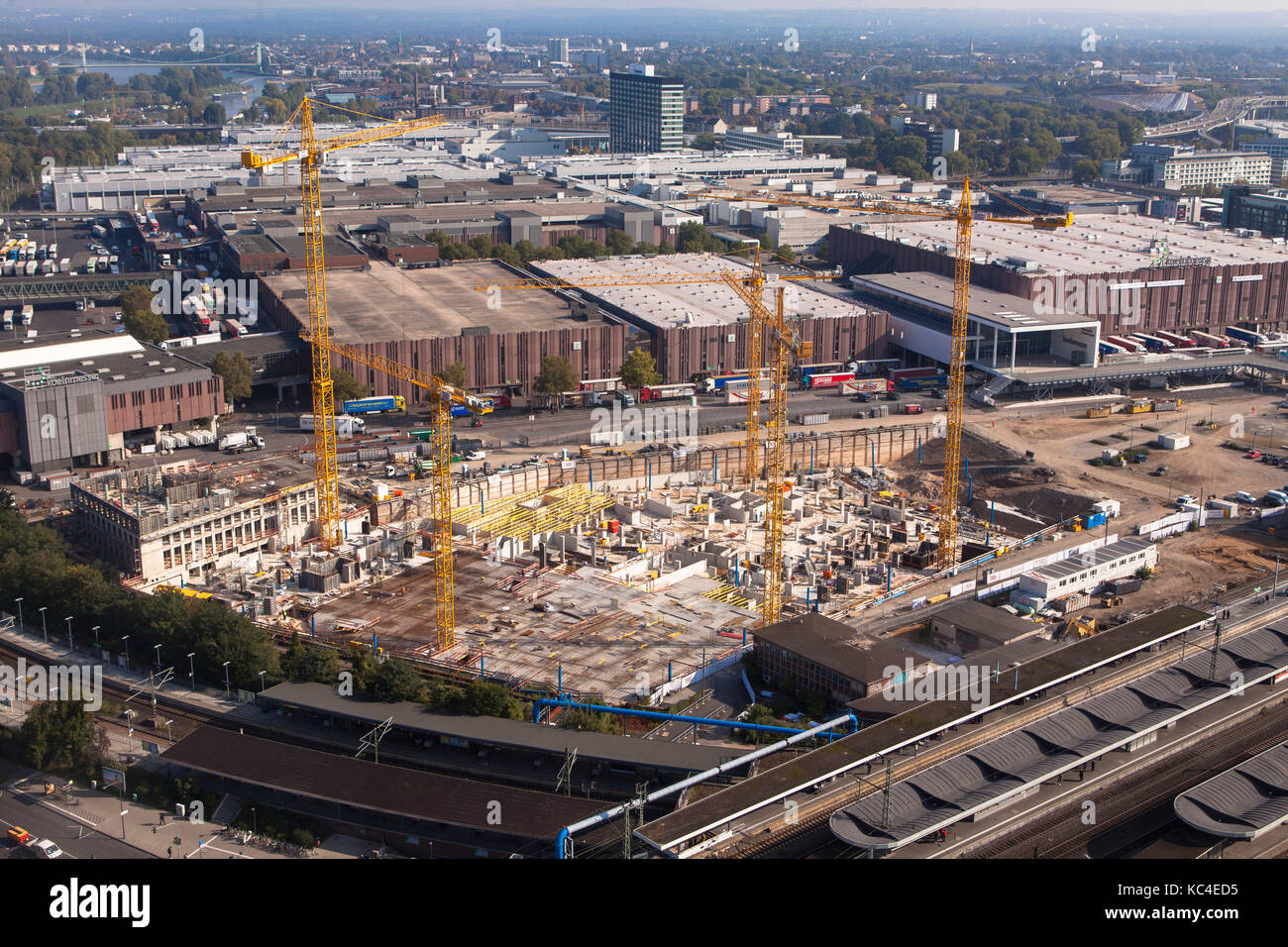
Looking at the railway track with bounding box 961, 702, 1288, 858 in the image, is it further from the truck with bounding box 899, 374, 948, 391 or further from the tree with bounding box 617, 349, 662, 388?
the tree with bounding box 617, 349, 662, 388

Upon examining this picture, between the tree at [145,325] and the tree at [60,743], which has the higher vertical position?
the tree at [145,325]

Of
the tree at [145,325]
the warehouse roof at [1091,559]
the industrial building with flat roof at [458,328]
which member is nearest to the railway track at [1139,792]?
the warehouse roof at [1091,559]

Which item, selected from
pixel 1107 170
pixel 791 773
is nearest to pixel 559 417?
pixel 791 773

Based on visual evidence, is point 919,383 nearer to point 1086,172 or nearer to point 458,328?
point 458,328

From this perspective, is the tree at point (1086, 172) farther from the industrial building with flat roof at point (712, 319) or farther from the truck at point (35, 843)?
the truck at point (35, 843)

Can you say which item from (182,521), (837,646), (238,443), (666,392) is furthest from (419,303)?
(837,646)

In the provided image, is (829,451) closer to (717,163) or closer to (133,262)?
(133,262)
